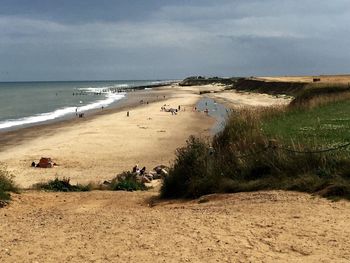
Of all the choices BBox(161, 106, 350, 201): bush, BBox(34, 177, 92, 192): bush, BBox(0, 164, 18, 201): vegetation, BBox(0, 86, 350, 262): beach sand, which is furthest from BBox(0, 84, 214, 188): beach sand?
BBox(0, 86, 350, 262): beach sand

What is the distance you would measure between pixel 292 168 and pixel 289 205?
5.46 ft

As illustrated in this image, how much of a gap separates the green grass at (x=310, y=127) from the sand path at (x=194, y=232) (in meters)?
2.96

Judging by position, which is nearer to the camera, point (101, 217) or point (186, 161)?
point (101, 217)

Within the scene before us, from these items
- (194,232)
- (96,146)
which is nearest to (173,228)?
(194,232)

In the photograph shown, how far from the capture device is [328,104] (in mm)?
22062

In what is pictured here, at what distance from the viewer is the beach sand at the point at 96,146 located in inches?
720

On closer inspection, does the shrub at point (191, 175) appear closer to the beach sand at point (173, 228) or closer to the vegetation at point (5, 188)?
the beach sand at point (173, 228)

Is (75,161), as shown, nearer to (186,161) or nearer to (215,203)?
(186,161)

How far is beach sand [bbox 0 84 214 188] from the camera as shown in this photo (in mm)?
18281

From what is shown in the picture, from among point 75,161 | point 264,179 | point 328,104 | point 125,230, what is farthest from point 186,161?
point 328,104

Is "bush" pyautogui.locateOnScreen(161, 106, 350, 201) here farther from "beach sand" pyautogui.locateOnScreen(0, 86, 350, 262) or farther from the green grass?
the green grass

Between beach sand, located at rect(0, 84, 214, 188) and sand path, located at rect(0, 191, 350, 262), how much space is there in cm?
731

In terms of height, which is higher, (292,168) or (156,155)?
(292,168)

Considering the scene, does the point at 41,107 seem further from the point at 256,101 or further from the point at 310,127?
the point at 310,127
